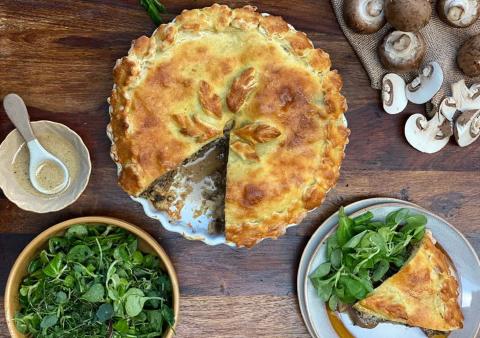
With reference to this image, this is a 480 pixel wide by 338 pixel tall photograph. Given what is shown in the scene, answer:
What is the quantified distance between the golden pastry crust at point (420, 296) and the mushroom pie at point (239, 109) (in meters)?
0.64

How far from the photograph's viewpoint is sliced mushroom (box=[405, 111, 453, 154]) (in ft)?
10.0

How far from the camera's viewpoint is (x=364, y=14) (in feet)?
9.59

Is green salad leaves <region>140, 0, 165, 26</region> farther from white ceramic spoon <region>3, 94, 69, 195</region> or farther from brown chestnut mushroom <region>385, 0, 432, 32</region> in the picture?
brown chestnut mushroom <region>385, 0, 432, 32</region>

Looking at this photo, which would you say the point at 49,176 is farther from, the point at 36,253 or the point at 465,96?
the point at 465,96

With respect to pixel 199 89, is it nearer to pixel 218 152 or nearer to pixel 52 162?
pixel 218 152

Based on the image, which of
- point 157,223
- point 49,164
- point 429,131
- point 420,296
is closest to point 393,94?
point 429,131

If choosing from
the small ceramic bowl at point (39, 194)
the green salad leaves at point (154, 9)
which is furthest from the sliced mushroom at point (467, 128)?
the small ceramic bowl at point (39, 194)

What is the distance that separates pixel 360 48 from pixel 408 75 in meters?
0.29

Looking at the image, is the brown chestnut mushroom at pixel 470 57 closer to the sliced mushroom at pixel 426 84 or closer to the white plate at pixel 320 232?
the sliced mushroom at pixel 426 84

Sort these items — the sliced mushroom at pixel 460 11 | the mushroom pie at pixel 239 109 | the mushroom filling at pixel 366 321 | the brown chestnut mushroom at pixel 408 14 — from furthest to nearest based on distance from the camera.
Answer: the mushroom filling at pixel 366 321, the sliced mushroom at pixel 460 11, the brown chestnut mushroom at pixel 408 14, the mushroom pie at pixel 239 109

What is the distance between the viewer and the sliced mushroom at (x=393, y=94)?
3.03 m

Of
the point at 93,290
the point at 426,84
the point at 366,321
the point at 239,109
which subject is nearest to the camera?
the point at 239,109

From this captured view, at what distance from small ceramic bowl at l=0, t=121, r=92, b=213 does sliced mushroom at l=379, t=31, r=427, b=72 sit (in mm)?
1528

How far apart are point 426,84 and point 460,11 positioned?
38 cm
